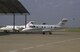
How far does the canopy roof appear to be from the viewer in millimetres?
55156

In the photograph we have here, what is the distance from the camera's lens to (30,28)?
7225cm

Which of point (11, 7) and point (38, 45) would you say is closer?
point (38, 45)

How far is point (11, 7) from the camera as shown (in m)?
59.2

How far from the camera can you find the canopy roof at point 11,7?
55.2 metres

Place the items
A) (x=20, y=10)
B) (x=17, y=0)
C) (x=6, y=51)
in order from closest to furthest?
(x=6, y=51) < (x=17, y=0) < (x=20, y=10)

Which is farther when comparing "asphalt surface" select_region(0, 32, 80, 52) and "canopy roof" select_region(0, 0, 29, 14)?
"canopy roof" select_region(0, 0, 29, 14)

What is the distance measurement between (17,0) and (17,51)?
3633cm

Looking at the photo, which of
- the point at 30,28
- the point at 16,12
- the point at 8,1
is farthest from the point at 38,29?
the point at 8,1

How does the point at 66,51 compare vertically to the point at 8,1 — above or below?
below

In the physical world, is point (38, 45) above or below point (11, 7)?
below

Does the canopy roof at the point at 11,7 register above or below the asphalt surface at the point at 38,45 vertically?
above

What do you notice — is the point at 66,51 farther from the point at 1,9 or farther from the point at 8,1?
the point at 1,9

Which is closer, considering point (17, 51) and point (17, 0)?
point (17, 51)

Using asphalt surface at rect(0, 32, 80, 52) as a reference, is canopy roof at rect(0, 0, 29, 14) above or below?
above
